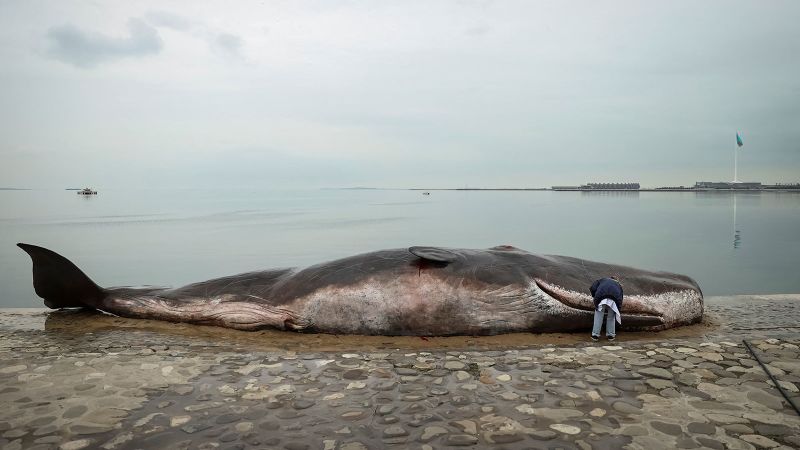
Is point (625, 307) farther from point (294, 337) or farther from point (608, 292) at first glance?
point (294, 337)

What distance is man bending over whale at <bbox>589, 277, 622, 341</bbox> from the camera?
24.7ft

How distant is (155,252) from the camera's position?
23.8 meters

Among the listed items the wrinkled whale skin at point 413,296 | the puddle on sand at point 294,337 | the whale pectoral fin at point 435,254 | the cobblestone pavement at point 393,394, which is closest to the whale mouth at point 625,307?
the wrinkled whale skin at point 413,296

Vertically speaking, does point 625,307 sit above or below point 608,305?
below

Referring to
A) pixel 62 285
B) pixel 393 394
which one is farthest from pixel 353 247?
pixel 393 394

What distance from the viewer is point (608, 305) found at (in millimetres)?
7512

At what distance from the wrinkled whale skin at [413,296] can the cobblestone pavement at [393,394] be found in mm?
613

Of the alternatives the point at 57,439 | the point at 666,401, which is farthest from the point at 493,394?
the point at 57,439

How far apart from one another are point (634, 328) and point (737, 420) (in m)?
3.98

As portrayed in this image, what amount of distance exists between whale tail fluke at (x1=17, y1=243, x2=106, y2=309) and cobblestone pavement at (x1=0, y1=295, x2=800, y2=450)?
1.68 meters

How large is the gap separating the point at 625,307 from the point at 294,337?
5378 mm

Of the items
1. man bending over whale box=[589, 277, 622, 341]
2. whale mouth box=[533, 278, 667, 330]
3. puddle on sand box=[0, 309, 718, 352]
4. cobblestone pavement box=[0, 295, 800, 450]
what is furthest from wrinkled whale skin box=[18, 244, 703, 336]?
cobblestone pavement box=[0, 295, 800, 450]

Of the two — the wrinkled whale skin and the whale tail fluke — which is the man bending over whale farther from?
the whale tail fluke

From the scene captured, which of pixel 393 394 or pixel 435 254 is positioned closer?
pixel 393 394
